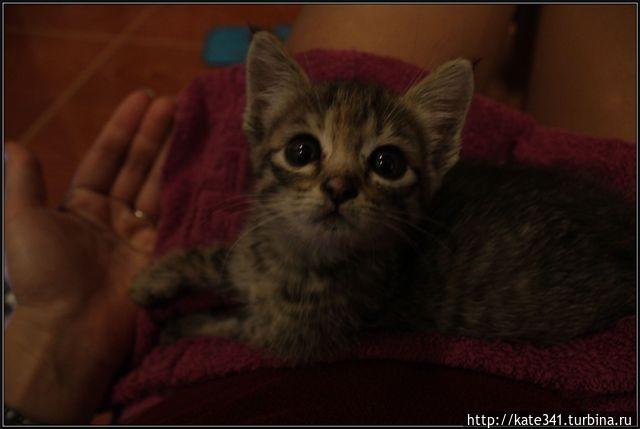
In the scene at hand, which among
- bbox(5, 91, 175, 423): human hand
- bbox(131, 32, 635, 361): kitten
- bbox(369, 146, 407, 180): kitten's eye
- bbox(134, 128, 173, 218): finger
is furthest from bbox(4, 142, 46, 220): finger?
bbox(369, 146, 407, 180): kitten's eye

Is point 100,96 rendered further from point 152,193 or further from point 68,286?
point 68,286

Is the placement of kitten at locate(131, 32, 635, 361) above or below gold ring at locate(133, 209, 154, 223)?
above

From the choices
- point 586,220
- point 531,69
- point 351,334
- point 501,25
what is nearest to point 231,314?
point 351,334

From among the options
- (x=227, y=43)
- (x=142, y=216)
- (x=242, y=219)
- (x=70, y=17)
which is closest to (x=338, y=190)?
(x=242, y=219)

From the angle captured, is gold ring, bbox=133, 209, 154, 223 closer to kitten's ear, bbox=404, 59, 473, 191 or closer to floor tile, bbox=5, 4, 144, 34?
kitten's ear, bbox=404, 59, 473, 191

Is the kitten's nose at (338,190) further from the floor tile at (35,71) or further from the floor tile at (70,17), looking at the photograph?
the floor tile at (70,17)

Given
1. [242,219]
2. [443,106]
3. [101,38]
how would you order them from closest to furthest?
[443,106]
[242,219]
[101,38]
